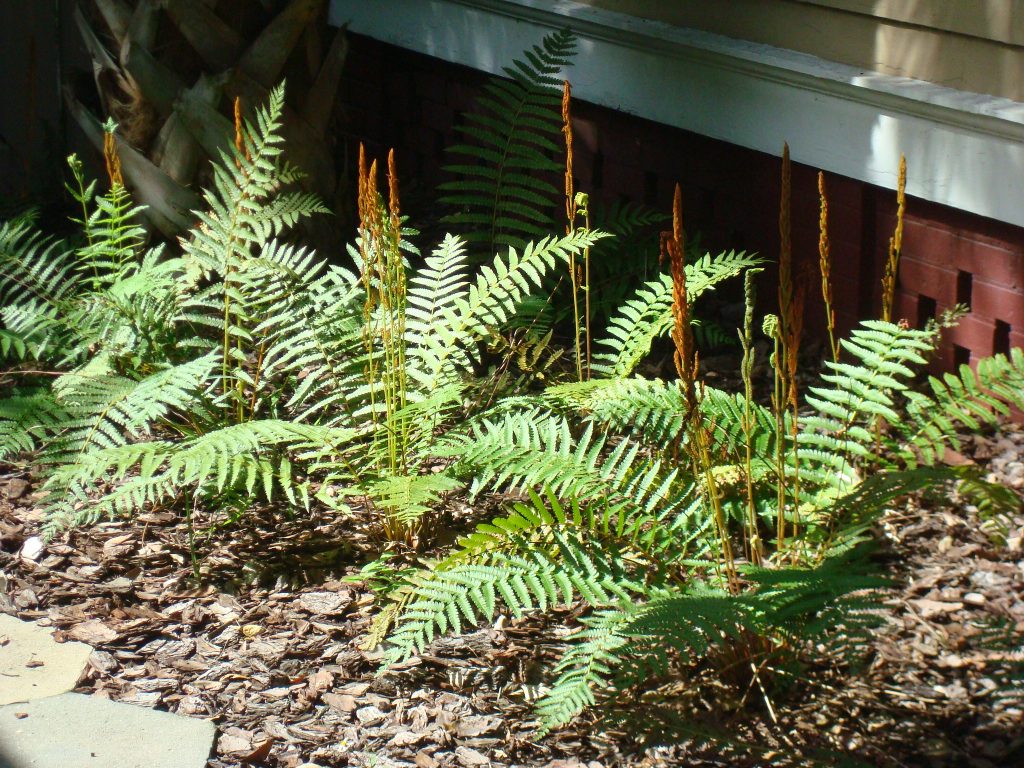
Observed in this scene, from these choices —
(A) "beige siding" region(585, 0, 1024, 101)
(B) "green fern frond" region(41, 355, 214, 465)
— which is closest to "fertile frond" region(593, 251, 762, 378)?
(A) "beige siding" region(585, 0, 1024, 101)

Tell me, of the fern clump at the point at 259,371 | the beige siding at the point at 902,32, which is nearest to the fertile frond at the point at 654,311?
the fern clump at the point at 259,371

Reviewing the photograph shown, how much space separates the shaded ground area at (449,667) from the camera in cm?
263

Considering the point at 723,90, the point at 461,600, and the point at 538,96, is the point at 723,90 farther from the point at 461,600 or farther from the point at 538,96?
the point at 461,600

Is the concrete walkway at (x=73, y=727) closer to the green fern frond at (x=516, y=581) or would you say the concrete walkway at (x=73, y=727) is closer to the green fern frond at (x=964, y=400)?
the green fern frond at (x=516, y=581)

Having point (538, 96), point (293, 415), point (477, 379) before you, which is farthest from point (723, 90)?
point (293, 415)

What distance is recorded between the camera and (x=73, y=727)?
280 cm

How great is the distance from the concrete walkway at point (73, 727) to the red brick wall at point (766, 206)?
1713mm

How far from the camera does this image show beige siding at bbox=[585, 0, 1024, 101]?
3.70 meters

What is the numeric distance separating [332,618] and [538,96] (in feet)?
7.24

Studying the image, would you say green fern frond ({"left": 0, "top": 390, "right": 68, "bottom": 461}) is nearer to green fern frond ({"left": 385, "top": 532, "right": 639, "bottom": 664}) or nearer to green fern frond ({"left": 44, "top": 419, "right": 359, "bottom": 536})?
green fern frond ({"left": 44, "top": 419, "right": 359, "bottom": 536})

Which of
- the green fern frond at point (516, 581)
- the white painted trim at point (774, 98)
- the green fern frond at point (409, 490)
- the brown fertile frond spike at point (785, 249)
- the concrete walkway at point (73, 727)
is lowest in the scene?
the concrete walkway at point (73, 727)

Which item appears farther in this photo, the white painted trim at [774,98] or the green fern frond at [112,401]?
the white painted trim at [774,98]

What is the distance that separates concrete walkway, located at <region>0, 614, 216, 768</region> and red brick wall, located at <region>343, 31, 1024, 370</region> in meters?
1.71

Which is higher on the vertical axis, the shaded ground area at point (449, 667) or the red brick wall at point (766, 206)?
the red brick wall at point (766, 206)
